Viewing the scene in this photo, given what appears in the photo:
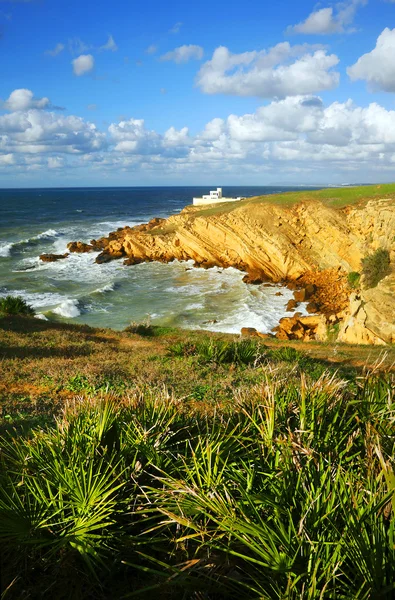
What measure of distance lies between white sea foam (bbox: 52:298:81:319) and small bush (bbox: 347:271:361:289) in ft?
63.1

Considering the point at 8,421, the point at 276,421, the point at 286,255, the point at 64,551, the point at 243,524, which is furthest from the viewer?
the point at 286,255

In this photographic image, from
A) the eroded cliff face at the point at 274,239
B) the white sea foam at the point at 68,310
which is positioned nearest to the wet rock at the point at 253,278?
the eroded cliff face at the point at 274,239

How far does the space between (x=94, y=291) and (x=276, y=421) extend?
103ft

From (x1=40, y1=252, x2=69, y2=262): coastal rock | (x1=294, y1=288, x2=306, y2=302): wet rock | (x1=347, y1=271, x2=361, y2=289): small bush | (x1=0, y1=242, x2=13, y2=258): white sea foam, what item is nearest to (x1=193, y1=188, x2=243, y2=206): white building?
(x1=40, y1=252, x2=69, y2=262): coastal rock

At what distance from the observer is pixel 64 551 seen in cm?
321

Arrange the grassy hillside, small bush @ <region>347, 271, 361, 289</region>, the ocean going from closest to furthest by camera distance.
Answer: the ocean → small bush @ <region>347, 271, 361, 289</region> → the grassy hillside

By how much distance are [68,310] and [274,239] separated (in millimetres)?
18006

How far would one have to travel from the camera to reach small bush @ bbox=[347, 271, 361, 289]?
31866mm

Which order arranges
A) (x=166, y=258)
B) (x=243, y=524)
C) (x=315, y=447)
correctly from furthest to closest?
(x=166, y=258) → (x=315, y=447) → (x=243, y=524)

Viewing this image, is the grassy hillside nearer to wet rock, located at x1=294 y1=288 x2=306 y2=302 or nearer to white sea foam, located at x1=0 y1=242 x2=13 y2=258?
wet rock, located at x1=294 y1=288 x2=306 y2=302

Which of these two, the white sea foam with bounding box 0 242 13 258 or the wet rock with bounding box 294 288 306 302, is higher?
the white sea foam with bounding box 0 242 13 258

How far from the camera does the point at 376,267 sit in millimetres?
26281

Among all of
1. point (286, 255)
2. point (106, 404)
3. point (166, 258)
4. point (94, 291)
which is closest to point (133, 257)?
point (166, 258)

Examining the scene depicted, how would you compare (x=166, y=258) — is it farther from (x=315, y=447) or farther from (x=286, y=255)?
(x=315, y=447)
